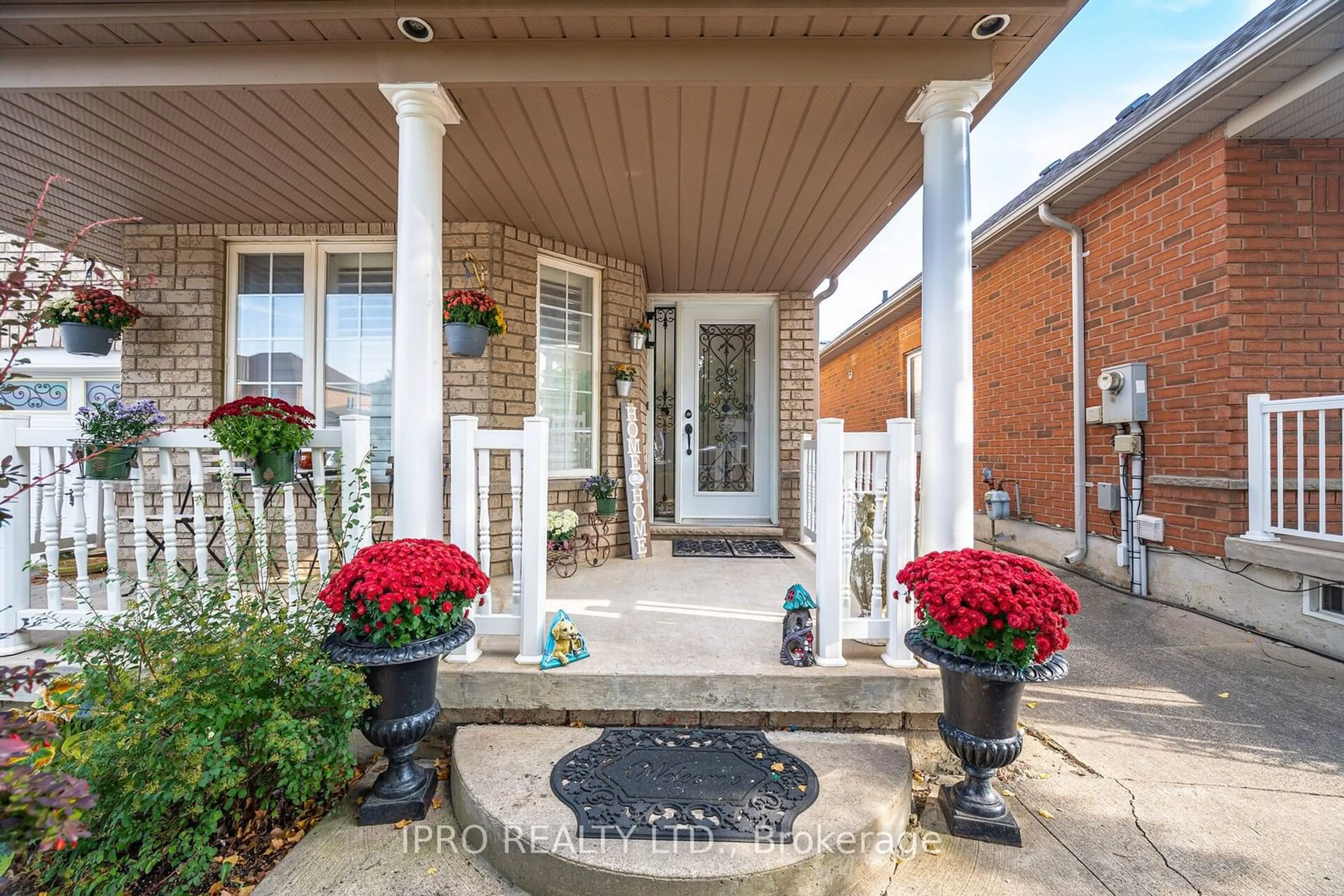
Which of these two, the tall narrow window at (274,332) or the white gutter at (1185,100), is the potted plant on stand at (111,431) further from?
the white gutter at (1185,100)

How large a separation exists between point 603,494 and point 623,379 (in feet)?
3.25

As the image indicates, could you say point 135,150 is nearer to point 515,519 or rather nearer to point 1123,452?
point 515,519

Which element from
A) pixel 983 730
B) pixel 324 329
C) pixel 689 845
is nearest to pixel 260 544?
pixel 689 845

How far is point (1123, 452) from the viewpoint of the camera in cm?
398

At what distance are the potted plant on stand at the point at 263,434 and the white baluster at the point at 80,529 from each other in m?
0.62

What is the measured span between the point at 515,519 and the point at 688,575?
1628 millimetres

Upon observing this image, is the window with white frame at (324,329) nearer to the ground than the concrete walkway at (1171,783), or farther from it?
farther from it

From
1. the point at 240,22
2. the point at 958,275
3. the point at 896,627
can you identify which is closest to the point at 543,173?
the point at 240,22

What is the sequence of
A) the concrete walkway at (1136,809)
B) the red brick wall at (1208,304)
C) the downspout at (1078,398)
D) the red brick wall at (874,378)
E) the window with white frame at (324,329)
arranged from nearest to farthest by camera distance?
the concrete walkway at (1136,809) < the red brick wall at (1208,304) < the window with white frame at (324,329) < the downspout at (1078,398) < the red brick wall at (874,378)

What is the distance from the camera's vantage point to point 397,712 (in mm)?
1783

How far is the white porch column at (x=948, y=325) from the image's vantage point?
2205 millimetres

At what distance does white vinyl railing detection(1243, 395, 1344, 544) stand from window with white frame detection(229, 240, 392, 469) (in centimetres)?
547

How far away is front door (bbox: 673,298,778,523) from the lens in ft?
17.7

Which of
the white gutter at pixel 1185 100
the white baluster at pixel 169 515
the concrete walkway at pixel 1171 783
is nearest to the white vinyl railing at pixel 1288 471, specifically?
the concrete walkway at pixel 1171 783
